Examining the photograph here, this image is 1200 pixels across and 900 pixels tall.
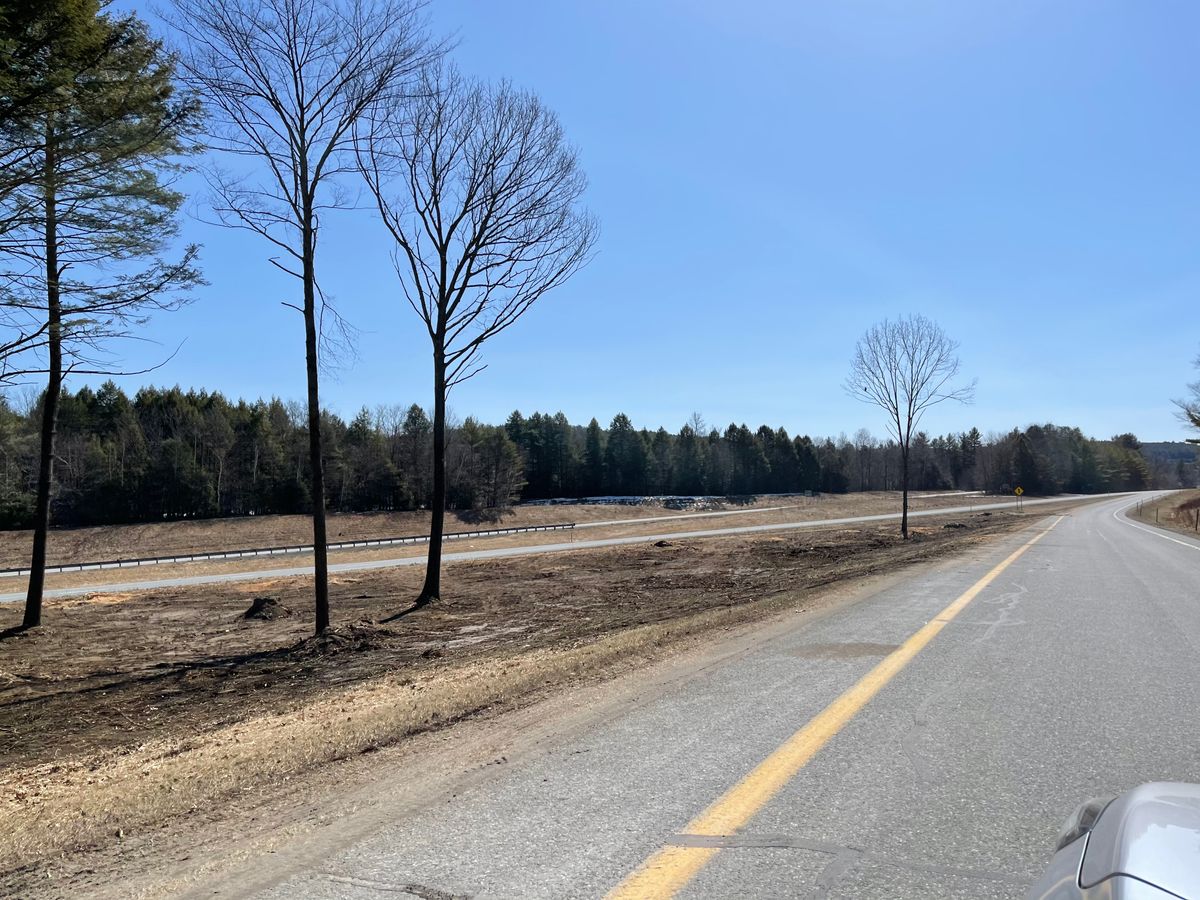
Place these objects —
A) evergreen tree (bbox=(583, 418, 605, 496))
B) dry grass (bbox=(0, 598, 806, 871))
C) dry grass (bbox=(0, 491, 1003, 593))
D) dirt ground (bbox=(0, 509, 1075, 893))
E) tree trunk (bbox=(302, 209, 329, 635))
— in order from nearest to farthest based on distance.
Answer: dry grass (bbox=(0, 598, 806, 871)), dirt ground (bbox=(0, 509, 1075, 893)), tree trunk (bbox=(302, 209, 329, 635)), dry grass (bbox=(0, 491, 1003, 593)), evergreen tree (bbox=(583, 418, 605, 496))

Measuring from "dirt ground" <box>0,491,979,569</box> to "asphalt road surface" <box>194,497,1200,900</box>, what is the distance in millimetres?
47686

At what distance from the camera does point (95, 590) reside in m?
23.4

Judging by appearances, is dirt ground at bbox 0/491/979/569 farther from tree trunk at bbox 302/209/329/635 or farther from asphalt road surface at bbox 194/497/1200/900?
asphalt road surface at bbox 194/497/1200/900

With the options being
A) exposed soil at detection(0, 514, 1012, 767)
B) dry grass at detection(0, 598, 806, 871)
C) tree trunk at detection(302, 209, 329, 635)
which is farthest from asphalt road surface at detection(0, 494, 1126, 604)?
dry grass at detection(0, 598, 806, 871)

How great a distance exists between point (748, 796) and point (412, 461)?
3072 inches

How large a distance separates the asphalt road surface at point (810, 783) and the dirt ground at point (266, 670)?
1.45 meters

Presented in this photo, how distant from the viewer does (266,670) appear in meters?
10.8

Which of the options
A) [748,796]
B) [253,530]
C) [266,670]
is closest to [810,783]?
[748,796]

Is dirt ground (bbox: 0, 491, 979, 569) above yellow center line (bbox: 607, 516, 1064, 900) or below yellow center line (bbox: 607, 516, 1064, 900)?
below

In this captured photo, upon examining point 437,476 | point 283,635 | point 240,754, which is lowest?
point 283,635

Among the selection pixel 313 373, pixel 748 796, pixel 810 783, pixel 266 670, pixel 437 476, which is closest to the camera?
pixel 748 796

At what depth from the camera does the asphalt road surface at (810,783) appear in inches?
124

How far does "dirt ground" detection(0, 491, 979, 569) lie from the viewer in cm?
4844

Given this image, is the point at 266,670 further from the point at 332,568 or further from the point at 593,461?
the point at 593,461
